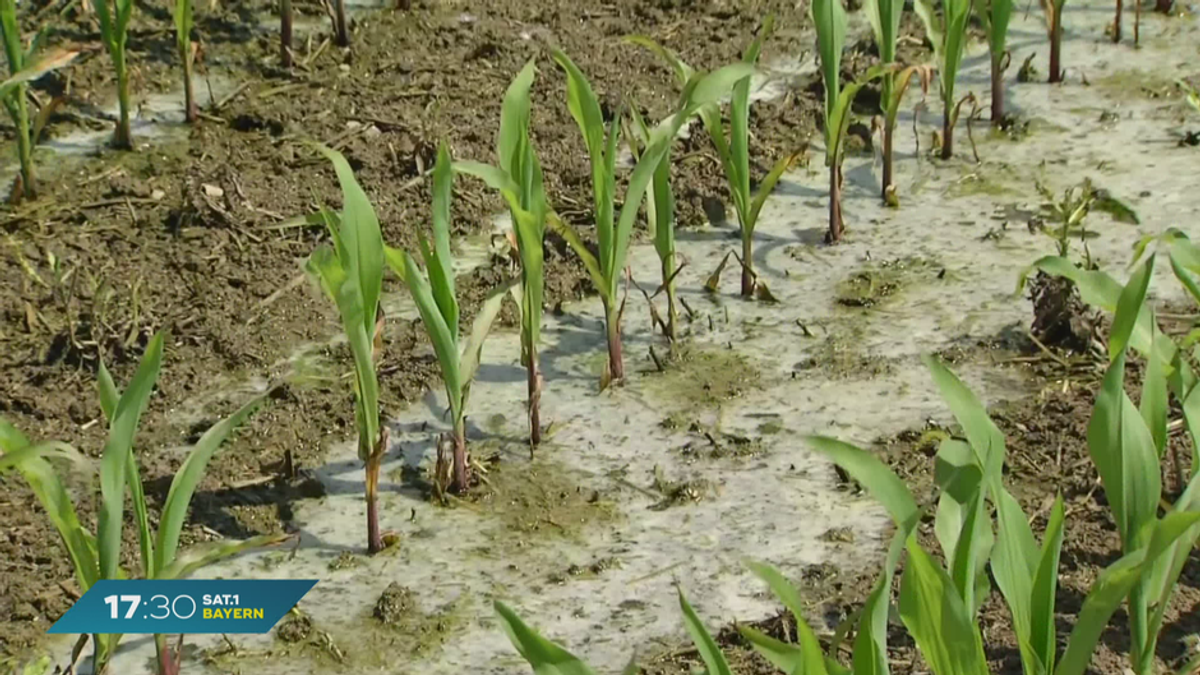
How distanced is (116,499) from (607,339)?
128cm

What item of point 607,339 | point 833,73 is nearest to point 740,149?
point 833,73

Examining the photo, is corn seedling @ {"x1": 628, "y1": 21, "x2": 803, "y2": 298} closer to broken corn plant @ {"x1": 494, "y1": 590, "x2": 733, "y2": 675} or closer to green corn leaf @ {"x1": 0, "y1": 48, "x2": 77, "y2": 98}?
green corn leaf @ {"x1": 0, "y1": 48, "x2": 77, "y2": 98}

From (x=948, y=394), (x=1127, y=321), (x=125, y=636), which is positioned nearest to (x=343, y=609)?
(x=125, y=636)

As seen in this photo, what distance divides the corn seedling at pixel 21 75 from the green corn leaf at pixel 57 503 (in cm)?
138

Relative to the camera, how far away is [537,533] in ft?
9.73

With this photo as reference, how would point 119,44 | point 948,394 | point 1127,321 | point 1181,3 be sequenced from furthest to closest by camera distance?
point 1181,3 → point 119,44 → point 1127,321 → point 948,394

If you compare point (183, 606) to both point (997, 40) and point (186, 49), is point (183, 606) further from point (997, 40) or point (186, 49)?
point (997, 40)

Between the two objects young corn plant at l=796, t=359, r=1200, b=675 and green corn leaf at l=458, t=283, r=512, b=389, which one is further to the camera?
green corn leaf at l=458, t=283, r=512, b=389

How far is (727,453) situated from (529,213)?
0.56 m

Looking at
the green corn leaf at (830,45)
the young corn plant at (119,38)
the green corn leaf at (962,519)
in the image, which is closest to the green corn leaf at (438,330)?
the green corn leaf at (962,519)

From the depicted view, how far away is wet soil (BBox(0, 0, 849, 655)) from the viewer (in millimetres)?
3184

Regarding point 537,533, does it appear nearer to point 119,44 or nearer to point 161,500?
point 161,500

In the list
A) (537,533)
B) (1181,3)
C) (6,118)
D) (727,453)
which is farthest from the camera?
(1181,3)

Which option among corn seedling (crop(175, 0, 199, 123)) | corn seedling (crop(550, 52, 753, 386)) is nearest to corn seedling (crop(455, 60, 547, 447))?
corn seedling (crop(550, 52, 753, 386))
